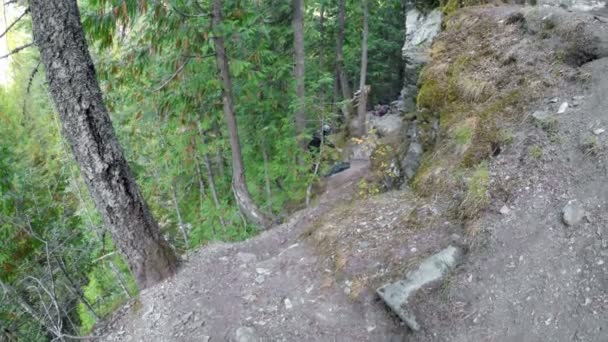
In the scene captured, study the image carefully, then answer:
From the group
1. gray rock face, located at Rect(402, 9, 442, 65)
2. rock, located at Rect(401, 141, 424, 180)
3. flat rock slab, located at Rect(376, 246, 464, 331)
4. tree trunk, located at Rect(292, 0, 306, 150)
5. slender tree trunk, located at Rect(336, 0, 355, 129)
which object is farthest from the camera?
slender tree trunk, located at Rect(336, 0, 355, 129)

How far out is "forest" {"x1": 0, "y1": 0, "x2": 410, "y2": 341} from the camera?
4.26m

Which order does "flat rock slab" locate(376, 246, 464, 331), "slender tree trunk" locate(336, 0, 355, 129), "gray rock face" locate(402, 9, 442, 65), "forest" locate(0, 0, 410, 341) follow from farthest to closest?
"slender tree trunk" locate(336, 0, 355, 129) < "gray rock face" locate(402, 9, 442, 65) < "forest" locate(0, 0, 410, 341) < "flat rock slab" locate(376, 246, 464, 331)

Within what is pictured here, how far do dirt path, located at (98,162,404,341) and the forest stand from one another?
1.59 feet

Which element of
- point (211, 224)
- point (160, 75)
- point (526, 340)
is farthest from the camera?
point (211, 224)

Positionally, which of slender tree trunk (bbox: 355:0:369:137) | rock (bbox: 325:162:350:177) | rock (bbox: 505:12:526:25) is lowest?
rock (bbox: 325:162:350:177)

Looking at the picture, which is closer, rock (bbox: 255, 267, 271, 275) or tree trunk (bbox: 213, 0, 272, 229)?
rock (bbox: 255, 267, 271, 275)

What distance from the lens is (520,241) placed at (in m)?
3.74

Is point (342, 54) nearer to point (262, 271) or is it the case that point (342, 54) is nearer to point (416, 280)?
point (262, 271)

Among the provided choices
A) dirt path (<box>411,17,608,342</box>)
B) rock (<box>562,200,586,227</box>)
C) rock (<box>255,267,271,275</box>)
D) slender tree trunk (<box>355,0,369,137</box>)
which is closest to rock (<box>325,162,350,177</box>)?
slender tree trunk (<box>355,0,369,137</box>)

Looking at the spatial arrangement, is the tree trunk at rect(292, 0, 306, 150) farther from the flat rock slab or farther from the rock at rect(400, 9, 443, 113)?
the flat rock slab

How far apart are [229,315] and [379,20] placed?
15352 millimetres

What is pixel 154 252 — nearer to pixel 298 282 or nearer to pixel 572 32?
pixel 298 282

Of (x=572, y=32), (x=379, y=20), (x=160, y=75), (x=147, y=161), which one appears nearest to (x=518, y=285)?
(x=572, y=32)

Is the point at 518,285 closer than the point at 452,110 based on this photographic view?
Yes
